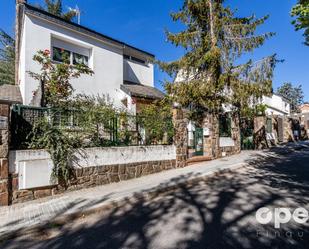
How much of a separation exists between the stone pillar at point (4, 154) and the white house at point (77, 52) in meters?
3.12

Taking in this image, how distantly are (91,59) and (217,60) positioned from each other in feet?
23.3

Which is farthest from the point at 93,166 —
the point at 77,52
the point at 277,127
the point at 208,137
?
the point at 277,127

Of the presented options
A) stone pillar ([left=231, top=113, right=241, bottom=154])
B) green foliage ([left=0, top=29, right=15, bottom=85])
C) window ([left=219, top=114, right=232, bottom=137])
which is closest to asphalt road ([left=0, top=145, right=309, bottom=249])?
window ([left=219, top=114, right=232, bottom=137])

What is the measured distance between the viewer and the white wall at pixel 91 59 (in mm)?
9766

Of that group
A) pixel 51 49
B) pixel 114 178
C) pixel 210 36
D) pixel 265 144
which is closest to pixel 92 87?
pixel 51 49

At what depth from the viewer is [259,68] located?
12.1 m

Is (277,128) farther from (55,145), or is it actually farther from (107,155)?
(55,145)

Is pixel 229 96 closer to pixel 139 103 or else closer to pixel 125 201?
pixel 139 103

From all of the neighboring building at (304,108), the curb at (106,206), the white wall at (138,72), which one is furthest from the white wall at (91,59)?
the neighboring building at (304,108)

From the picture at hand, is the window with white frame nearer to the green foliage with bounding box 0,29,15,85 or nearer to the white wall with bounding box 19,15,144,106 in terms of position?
the white wall with bounding box 19,15,144,106

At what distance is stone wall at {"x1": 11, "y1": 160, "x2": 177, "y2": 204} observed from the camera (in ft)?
17.3

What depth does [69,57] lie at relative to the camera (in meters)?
11.4

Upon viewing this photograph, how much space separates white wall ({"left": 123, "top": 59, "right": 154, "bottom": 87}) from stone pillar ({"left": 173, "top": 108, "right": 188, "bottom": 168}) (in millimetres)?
7190

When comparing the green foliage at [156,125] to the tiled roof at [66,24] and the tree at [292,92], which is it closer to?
the tiled roof at [66,24]
